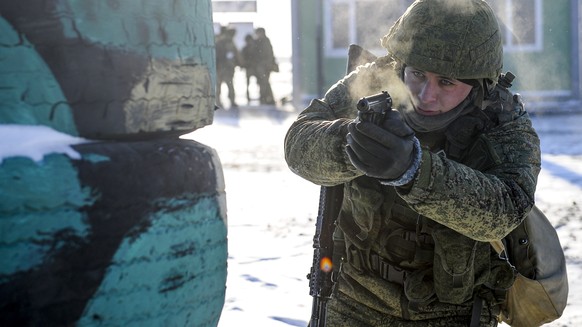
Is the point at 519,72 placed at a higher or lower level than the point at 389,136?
lower

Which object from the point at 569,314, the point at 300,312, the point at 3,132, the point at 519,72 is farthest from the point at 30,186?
the point at 519,72

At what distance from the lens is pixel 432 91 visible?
7.10 feet

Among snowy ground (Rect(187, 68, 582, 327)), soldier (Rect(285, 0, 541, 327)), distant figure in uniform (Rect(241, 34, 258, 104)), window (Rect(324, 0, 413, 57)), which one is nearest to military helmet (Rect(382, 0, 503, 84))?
soldier (Rect(285, 0, 541, 327))

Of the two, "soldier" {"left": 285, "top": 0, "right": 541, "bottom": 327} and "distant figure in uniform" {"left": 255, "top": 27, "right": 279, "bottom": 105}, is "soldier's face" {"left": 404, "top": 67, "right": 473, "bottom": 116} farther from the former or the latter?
"distant figure in uniform" {"left": 255, "top": 27, "right": 279, "bottom": 105}

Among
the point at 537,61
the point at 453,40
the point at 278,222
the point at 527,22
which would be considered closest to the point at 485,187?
the point at 453,40

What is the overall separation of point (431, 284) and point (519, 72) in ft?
49.2

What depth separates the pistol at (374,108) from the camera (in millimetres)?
1663

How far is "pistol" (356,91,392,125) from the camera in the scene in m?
1.66

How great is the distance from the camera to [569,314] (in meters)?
3.72

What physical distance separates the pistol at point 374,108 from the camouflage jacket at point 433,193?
156mm

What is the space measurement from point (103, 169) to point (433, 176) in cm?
71

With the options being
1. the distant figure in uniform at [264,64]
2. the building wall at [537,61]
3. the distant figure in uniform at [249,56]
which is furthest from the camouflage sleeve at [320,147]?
the distant figure in uniform at [249,56]

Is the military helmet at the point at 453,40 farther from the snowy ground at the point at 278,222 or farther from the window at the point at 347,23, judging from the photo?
the window at the point at 347,23

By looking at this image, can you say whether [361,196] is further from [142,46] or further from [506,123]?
[142,46]
